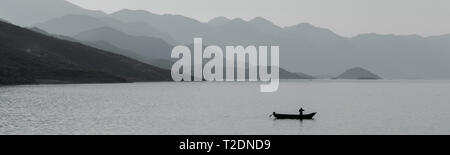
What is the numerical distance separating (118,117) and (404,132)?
58385 mm

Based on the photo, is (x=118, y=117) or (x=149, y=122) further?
(x=118, y=117)

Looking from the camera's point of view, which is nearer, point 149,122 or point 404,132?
point 404,132
